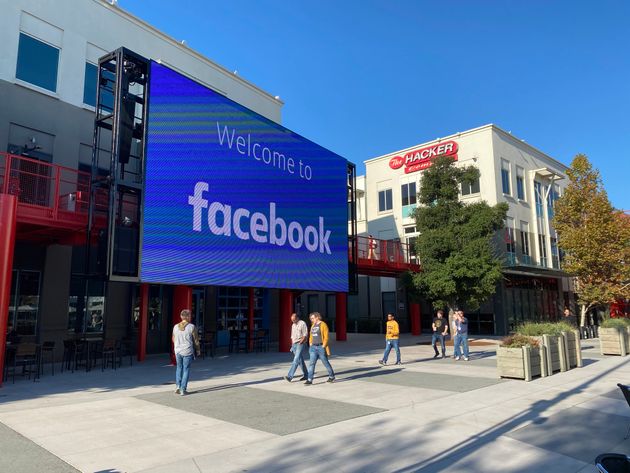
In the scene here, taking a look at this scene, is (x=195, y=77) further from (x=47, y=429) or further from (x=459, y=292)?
(x=47, y=429)

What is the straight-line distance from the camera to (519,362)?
11.9 m

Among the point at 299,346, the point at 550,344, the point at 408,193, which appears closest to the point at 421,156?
the point at 408,193

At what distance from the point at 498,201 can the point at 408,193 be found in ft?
23.6

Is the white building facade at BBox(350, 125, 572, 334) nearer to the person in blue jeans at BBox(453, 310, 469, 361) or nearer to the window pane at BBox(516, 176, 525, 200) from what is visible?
the window pane at BBox(516, 176, 525, 200)

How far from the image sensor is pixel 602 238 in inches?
1096

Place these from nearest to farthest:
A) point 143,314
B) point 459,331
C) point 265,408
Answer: point 265,408 < point 143,314 < point 459,331

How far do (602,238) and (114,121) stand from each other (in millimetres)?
27149

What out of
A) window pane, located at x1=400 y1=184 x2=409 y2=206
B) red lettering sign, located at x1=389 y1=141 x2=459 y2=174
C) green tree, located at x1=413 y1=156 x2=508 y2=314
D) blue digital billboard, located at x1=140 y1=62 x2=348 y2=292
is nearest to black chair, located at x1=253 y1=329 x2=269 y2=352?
blue digital billboard, located at x1=140 y1=62 x2=348 y2=292

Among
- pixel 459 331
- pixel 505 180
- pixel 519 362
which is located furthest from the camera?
pixel 505 180

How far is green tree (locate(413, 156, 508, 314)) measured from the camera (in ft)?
75.0

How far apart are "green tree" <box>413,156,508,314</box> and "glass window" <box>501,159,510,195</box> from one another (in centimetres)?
994


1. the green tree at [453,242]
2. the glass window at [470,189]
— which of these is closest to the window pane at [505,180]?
the glass window at [470,189]

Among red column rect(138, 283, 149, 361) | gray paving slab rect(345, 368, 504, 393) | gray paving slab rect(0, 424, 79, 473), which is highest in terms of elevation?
red column rect(138, 283, 149, 361)

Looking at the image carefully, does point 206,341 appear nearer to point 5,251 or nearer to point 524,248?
point 5,251
